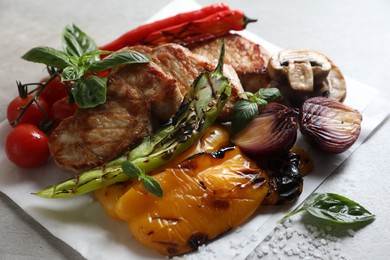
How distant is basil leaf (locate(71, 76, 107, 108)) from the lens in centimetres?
338

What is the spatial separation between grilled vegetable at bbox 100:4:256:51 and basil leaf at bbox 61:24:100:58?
19 centimetres

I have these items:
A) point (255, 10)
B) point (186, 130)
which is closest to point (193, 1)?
point (255, 10)

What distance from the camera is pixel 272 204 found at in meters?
3.28

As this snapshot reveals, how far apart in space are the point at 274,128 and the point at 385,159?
2.65 feet

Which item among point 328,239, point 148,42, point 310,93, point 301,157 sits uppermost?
point 148,42

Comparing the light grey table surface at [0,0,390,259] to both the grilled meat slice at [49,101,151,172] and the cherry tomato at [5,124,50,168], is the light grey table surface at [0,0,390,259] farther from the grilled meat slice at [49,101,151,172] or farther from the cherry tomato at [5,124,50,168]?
the grilled meat slice at [49,101,151,172]

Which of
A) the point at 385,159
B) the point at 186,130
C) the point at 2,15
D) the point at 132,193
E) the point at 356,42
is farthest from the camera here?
the point at 2,15

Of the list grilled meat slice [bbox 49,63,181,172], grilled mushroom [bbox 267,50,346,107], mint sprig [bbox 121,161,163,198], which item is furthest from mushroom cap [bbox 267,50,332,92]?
mint sprig [bbox 121,161,163,198]

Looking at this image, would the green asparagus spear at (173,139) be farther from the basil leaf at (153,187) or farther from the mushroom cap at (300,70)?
the mushroom cap at (300,70)

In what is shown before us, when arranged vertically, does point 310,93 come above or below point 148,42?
below

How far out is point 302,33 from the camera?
495 centimetres

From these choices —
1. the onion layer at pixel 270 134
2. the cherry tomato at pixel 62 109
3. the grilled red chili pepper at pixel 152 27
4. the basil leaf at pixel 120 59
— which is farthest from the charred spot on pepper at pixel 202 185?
the grilled red chili pepper at pixel 152 27

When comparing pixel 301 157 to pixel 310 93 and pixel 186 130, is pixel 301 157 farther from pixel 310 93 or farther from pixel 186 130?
pixel 186 130

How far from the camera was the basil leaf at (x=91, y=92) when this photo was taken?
11.1 ft
